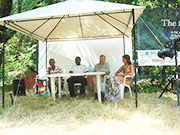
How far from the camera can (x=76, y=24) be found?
16.0ft

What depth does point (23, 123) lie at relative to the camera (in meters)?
2.53

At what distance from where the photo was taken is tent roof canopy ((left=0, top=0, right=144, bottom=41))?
3665 mm

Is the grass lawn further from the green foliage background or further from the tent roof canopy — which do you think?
the green foliage background

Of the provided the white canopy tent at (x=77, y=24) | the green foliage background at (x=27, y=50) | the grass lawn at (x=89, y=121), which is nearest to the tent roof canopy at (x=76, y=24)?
the white canopy tent at (x=77, y=24)

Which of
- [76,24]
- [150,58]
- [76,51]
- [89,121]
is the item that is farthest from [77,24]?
[89,121]

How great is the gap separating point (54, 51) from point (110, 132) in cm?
407

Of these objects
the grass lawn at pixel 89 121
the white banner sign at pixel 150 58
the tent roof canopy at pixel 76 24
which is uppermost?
the tent roof canopy at pixel 76 24

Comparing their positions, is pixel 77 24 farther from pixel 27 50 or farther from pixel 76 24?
pixel 27 50

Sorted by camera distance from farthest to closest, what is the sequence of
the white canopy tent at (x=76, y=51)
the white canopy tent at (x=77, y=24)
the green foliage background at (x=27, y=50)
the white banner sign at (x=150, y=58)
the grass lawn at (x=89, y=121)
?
the white canopy tent at (x=76, y=51)
the green foliage background at (x=27, y=50)
the white banner sign at (x=150, y=58)
the white canopy tent at (x=77, y=24)
the grass lawn at (x=89, y=121)

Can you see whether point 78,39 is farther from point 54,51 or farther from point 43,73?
point 43,73

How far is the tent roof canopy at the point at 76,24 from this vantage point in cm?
366

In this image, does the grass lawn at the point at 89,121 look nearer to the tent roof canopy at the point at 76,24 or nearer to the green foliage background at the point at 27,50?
the tent roof canopy at the point at 76,24

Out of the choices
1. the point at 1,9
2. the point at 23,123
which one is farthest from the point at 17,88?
the point at 23,123

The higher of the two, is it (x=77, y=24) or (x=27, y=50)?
(x=77, y=24)
